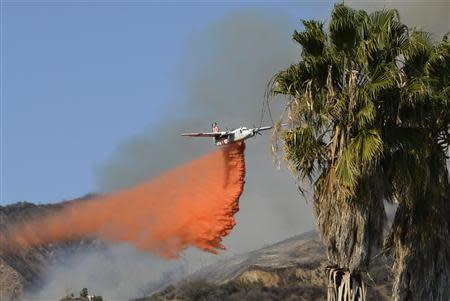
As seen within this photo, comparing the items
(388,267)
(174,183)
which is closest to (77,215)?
(174,183)

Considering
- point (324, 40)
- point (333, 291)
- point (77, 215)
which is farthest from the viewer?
point (77, 215)

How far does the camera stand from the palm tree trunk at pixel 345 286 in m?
32.3

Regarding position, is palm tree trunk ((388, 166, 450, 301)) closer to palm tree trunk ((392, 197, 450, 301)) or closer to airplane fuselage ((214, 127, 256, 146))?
palm tree trunk ((392, 197, 450, 301))

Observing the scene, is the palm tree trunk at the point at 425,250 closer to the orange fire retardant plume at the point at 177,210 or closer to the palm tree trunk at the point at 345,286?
the palm tree trunk at the point at 345,286

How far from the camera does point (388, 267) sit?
36.0m

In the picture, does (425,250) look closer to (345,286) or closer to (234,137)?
(345,286)

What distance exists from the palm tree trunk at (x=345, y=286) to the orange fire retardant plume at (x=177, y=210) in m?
26.0

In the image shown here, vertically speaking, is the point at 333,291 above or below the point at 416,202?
below

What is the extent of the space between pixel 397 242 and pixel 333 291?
14.5 feet

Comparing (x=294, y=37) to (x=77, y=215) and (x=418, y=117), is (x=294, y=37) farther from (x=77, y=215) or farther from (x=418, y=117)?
(x=77, y=215)

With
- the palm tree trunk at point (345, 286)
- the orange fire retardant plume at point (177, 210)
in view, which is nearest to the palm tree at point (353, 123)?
the palm tree trunk at point (345, 286)

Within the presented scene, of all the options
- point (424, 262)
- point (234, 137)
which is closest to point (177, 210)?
point (234, 137)

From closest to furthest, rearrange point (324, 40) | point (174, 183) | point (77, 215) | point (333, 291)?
point (333, 291) → point (324, 40) → point (174, 183) → point (77, 215)

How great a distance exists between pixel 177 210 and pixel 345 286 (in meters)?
40.7
